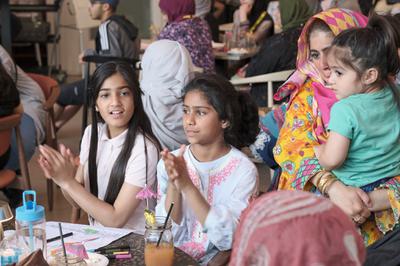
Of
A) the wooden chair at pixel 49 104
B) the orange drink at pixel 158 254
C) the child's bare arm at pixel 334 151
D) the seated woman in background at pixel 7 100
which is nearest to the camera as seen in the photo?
the orange drink at pixel 158 254

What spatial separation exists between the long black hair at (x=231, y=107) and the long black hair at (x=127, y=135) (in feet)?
0.87

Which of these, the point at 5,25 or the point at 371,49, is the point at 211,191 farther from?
Result: the point at 5,25

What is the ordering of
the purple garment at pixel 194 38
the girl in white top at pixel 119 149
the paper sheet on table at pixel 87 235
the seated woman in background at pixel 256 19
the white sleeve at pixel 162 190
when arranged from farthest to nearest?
the seated woman in background at pixel 256 19 → the purple garment at pixel 194 38 → the girl in white top at pixel 119 149 → the white sleeve at pixel 162 190 → the paper sheet on table at pixel 87 235

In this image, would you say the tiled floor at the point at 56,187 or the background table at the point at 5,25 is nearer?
the tiled floor at the point at 56,187

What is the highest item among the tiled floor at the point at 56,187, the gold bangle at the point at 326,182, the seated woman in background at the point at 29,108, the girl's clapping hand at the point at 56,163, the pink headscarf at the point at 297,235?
the pink headscarf at the point at 297,235

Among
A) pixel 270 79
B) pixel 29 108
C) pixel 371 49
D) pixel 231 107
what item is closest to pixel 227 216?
pixel 231 107

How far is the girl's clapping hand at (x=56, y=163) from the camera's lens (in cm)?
223

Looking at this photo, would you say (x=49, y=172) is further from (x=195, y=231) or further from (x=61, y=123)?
(x=61, y=123)

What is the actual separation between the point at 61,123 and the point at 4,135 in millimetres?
2504

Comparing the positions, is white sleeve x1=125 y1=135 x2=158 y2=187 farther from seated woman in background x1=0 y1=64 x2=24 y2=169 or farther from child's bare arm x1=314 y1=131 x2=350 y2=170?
seated woman in background x1=0 y1=64 x2=24 y2=169

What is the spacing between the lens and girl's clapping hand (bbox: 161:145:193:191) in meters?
2.08

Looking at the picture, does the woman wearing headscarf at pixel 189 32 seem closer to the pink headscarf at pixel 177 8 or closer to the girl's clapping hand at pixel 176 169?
the pink headscarf at pixel 177 8

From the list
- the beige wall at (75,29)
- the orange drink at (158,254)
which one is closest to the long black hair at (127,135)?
the orange drink at (158,254)

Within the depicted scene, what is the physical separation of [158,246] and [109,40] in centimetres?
397
